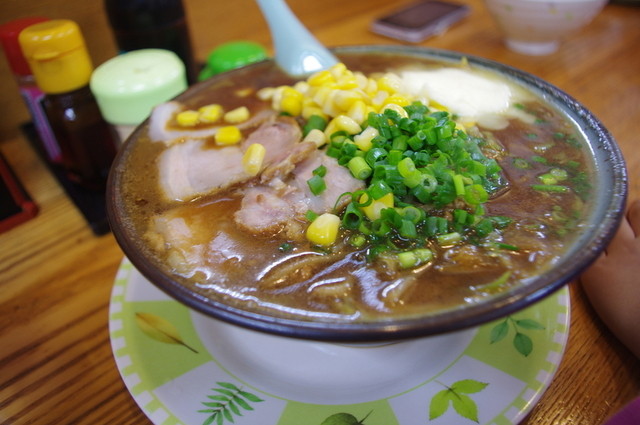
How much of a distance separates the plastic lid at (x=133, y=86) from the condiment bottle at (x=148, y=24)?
0.41 m

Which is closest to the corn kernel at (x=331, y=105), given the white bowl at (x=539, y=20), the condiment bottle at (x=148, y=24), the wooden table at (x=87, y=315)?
the wooden table at (x=87, y=315)

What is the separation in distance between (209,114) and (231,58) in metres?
1.01

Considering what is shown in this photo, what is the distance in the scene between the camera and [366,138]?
1166 millimetres

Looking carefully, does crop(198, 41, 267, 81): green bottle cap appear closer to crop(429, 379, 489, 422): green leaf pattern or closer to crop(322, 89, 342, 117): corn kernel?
crop(322, 89, 342, 117): corn kernel

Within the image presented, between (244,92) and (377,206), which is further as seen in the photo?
(244,92)

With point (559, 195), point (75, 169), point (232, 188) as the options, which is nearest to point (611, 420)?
point (559, 195)

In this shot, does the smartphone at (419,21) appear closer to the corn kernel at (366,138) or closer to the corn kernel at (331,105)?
the corn kernel at (331,105)

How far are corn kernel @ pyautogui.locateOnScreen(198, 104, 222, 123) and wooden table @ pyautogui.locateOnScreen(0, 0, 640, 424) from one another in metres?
0.60

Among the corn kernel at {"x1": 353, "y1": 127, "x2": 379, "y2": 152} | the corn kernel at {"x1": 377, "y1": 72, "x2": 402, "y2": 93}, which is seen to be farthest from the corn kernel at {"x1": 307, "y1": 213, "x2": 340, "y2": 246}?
the corn kernel at {"x1": 377, "y1": 72, "x2": 402, "y2": 93}

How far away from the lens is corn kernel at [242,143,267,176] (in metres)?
1.17

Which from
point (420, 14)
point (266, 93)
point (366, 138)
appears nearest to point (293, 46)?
point (266, 93)

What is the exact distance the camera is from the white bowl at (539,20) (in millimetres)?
2361

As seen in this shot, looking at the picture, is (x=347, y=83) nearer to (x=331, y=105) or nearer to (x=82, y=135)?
(x=331, y=105)

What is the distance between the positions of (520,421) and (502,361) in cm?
15
